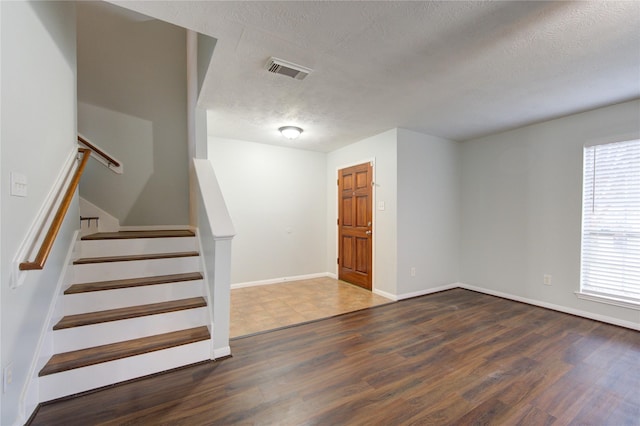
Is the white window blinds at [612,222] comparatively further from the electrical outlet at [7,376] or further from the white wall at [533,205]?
the electrical outlet at [7,376]

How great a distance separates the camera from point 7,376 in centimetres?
145

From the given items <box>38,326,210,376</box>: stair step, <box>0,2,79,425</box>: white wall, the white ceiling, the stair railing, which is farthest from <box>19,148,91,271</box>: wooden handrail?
the white ceiling

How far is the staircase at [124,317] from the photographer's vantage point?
6.29 feet

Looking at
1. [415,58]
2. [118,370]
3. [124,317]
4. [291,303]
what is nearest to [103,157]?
[124,317]

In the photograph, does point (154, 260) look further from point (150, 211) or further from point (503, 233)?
point (503, 233)

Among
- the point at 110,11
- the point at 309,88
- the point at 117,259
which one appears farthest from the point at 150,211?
the point at 309,88

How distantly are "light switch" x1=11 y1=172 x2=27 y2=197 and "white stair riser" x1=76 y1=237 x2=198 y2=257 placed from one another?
43.3 inches

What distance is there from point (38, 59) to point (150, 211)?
252cm

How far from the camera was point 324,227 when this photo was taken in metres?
5.47

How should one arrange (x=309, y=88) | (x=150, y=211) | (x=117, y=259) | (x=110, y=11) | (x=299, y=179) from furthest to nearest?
1. (x=299, y=179)
2. (x=150, y=211)
3. (x=110, y=11)
4. (x=309, y=88)
5. (x=117, y=259)

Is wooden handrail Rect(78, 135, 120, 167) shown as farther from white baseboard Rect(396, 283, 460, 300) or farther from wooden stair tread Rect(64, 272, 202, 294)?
white baseboard Rect(396, 283, 460, 300)

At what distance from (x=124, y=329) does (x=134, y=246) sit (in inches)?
36.3

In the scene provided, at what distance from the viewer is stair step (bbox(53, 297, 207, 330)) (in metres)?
2.05

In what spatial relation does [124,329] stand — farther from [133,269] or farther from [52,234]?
[52,234]
